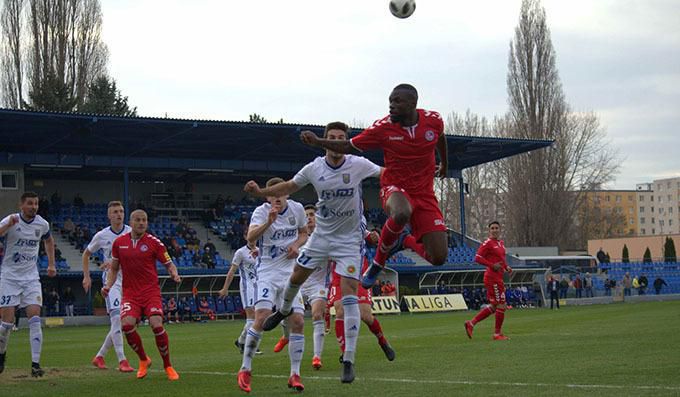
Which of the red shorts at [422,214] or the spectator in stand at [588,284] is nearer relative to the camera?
the red shorts at [422,214]

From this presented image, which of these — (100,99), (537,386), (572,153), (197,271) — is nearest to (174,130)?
(197,271)

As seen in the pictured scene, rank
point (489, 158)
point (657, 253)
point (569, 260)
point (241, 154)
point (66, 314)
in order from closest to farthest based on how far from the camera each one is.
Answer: point (66, 314) → point (241, 154) → point (489, 158) → point (569, 260) → point (657, 253)

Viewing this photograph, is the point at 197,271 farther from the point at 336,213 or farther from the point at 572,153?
the point at 572,153

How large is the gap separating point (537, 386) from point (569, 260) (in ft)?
178

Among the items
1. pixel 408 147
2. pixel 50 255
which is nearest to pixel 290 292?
pixel 408 147

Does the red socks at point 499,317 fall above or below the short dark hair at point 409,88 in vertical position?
below

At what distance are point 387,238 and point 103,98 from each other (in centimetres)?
5330

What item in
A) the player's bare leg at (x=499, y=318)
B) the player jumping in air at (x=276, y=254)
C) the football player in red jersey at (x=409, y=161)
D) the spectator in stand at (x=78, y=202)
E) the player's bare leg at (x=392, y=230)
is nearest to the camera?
the player's bare leg at (x=392, y=230)

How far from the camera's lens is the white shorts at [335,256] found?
10.4m

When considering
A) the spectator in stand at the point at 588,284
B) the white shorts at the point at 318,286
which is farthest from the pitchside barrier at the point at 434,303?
the white shorts at the point at 318,286

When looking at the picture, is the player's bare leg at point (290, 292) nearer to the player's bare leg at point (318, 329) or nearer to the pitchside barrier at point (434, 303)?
the player's bare leg at point (318, 329)

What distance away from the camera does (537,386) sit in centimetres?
1024

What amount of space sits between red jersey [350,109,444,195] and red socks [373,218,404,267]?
1.38 ft

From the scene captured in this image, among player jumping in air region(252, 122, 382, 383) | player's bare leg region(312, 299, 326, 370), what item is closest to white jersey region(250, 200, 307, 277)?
player's bare leg region(312, 299, 326, 370)
